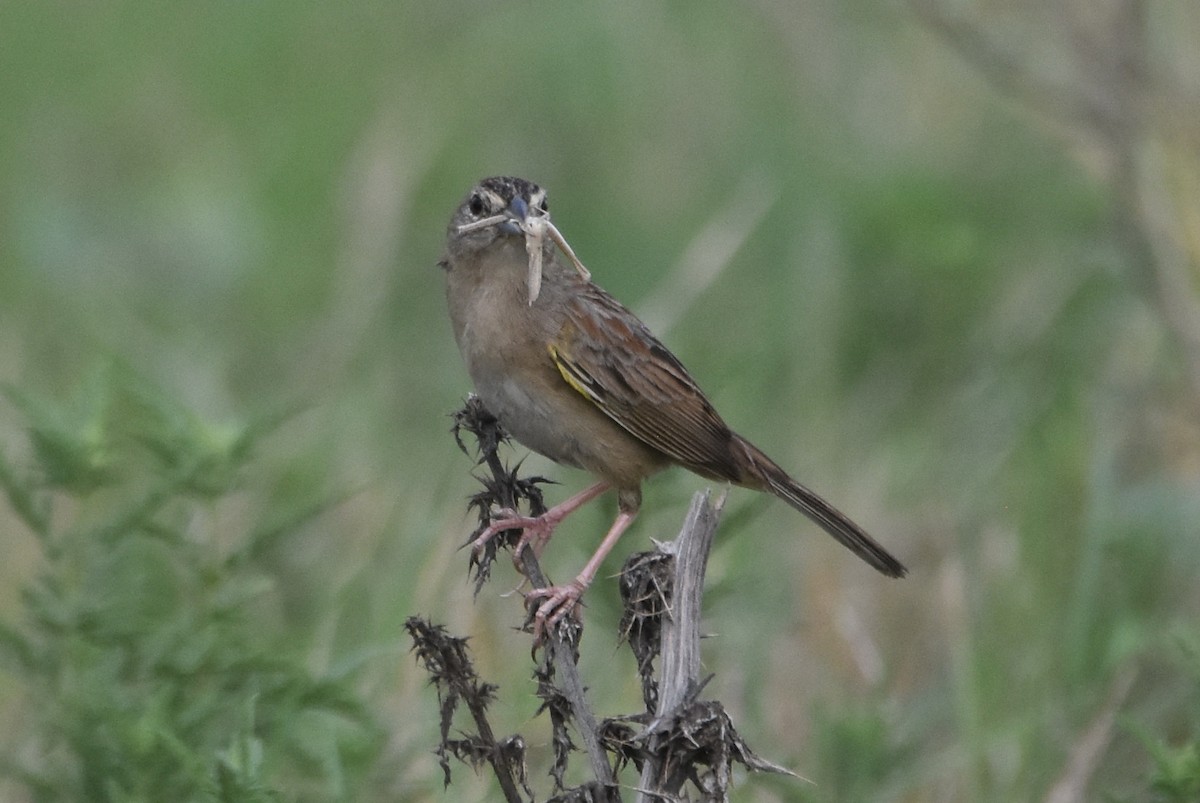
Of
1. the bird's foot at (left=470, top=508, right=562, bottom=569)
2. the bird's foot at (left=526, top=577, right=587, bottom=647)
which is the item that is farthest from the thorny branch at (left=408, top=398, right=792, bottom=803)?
the bird's foot at (left=526, top=577, right=587, bottom=647)

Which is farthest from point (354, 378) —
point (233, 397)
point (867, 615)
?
point (867, 615)

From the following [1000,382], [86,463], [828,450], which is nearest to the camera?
[86,463]

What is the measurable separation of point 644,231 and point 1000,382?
2.61m

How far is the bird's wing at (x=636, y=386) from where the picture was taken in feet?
20.8

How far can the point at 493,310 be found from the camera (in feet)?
20.6

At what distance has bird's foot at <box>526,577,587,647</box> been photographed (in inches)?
200

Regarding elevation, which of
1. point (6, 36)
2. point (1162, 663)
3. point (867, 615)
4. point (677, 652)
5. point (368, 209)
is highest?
point (6, 36)

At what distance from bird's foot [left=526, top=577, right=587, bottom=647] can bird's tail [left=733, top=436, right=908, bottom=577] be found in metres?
1.16

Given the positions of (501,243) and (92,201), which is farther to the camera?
(92,201)

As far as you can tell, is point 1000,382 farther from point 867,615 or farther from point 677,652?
point 677,652

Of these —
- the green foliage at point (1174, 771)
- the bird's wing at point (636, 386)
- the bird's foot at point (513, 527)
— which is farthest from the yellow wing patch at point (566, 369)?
the green foliage at point (1174, 771)

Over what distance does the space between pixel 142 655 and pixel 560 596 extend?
1200 millimetres

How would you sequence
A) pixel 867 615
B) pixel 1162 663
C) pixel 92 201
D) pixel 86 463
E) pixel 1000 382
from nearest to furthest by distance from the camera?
1. pixel 86 463
2. pixel 1162 663
3. pixel 867 615
4. pixel 1000 382
5. pixel 92 201

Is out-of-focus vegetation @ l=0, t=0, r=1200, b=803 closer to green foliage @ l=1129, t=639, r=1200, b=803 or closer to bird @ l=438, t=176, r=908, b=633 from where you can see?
green foliage @ l=1129, t=639, r=1200, b=803
